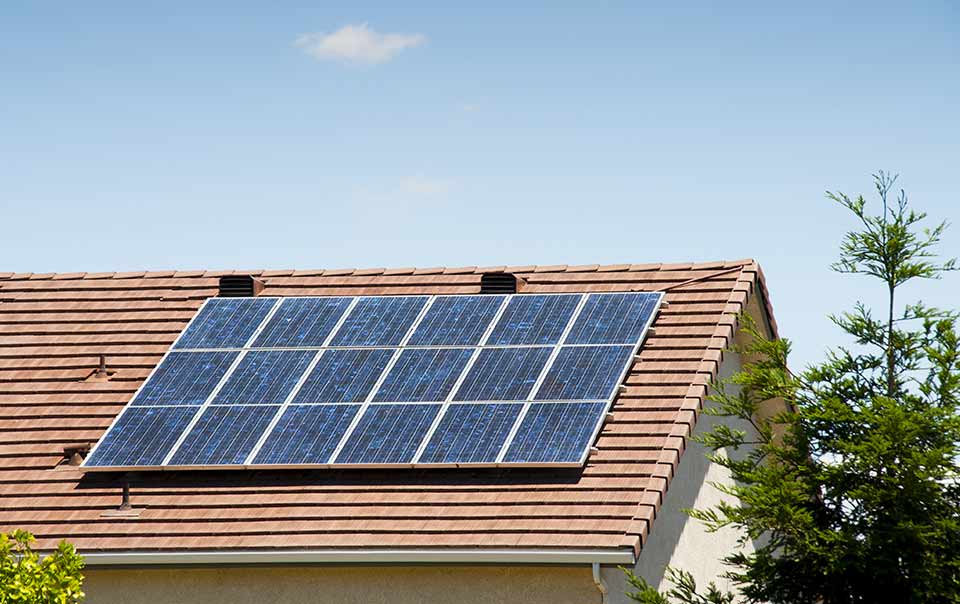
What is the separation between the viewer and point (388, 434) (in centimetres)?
1689

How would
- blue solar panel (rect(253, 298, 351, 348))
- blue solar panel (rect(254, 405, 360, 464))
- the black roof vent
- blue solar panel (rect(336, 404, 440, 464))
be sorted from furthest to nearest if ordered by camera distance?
the black roof vent, blue solar panel (rect(253, 298, 351, 348)), blue solar panel (rect(254, 405, 360, 464)), blue solar panel (rect(336, 404, 440, 464))

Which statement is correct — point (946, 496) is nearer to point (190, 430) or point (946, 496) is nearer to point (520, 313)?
point (520, 313)

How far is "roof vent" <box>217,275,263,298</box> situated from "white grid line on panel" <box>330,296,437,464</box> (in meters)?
2.44

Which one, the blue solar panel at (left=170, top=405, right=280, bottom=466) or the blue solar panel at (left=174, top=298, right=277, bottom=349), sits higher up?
the blue solar panel at (left=174, top=298, right=277, bottom=349)

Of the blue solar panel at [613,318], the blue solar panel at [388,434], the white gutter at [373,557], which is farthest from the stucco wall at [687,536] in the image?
the blue solar panel at [388,434]

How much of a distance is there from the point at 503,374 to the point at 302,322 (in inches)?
121

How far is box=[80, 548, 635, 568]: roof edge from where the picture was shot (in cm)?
1476

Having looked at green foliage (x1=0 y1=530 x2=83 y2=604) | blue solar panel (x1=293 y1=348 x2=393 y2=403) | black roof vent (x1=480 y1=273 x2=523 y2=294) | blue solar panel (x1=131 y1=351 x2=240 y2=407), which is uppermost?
black roof vent (x1=480 y1=273 x2=523 y2=294)

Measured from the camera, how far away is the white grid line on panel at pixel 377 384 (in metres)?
16.9

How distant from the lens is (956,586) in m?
14.2

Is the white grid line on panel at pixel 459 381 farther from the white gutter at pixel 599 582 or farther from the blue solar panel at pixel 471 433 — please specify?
the white gutter at pixel 599 582

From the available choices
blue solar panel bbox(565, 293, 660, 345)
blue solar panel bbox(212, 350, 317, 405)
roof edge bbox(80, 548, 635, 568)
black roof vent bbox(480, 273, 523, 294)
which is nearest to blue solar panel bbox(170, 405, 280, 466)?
blue solar panel bbox(212, 350, 317, 405)

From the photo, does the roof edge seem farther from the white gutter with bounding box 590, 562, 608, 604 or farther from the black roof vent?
the black roof vent

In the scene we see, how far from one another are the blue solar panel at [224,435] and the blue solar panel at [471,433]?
207 cm
